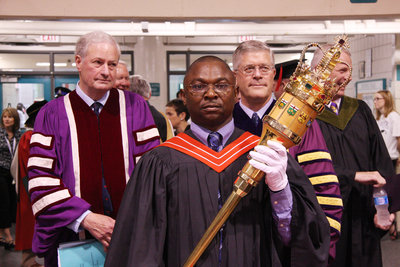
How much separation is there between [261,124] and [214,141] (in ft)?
2.63

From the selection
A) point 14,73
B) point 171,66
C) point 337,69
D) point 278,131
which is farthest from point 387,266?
point 14,73

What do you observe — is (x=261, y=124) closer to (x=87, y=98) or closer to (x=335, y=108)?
(x=335, y=108)

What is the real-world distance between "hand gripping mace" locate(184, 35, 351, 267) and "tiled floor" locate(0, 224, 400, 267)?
4.56 metres

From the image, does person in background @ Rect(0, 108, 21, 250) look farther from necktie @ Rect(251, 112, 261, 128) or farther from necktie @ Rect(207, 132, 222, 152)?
necktie @ Rect(207, 132, 222, 152)

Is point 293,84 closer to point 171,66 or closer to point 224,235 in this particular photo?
point 224,235

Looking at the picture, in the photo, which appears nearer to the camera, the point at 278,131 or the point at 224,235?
the point at 278,131

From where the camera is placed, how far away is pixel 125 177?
2389 millimetres

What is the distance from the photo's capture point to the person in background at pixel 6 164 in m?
6.52

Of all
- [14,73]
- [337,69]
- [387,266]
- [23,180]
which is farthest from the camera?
[14,73]

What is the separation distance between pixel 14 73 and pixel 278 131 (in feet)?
32.4

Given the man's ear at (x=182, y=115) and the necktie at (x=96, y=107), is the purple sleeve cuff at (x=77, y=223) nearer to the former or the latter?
the necktie at (x=96, y=107)

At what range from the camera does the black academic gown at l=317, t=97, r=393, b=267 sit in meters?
3.04

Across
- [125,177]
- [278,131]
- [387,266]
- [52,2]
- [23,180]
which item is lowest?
[387,266]

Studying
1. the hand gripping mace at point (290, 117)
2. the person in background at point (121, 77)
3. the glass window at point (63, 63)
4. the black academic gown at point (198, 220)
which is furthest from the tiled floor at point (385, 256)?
the glass window at point (63, 63)
